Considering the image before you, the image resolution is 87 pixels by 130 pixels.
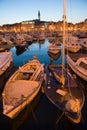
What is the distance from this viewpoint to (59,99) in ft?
60.2

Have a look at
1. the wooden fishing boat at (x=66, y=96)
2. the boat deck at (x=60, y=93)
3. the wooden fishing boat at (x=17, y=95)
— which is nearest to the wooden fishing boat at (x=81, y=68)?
the wooden fishing boat at (x=66, y=96)

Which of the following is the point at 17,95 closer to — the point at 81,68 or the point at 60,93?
the point at 60,93

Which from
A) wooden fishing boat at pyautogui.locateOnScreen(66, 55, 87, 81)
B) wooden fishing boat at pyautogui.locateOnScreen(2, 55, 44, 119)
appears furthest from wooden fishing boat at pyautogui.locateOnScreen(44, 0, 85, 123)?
wooden fishing boat at pyautogui.locateOnScreen(66, 55, 87, 81)

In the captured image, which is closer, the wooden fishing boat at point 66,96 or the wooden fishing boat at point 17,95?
the wooden fishing boat at point 66,96

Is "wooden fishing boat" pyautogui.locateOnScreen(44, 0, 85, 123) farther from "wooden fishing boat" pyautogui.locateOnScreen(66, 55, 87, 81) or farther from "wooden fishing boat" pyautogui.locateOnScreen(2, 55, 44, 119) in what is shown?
"wooden fishing boat" pyautogui.locateOnScreen(66, 55, 87, 81)

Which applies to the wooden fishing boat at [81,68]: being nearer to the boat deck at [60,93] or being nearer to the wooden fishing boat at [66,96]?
the wooden fishing boat at [66,96]

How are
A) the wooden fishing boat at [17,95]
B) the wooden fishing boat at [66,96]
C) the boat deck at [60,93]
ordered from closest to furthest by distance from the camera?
the wooden fishing boat at [66,96], the wooden fishing boat at [17,95], the boat deck at [60,93]

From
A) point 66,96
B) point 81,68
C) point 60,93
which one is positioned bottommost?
point 66,96

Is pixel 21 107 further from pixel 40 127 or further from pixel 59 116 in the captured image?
pixel 59 116

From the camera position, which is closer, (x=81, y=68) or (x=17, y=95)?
(x=17, y=95)

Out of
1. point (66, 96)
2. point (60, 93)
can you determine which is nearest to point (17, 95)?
point (60, 93)

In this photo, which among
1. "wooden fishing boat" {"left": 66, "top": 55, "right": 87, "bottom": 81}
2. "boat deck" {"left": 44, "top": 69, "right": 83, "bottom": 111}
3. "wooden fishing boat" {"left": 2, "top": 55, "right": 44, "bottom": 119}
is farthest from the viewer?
"wooden fishing boat" {"left": 66, "top": 55, "right": 87, "bottom": 81}

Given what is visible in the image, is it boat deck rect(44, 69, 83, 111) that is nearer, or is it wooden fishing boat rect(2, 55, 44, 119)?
wooden fishing boat rect(2, 55, 44, 119)

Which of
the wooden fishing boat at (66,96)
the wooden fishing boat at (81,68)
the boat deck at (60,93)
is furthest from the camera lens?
the wooden fishing boat at (81,68)
